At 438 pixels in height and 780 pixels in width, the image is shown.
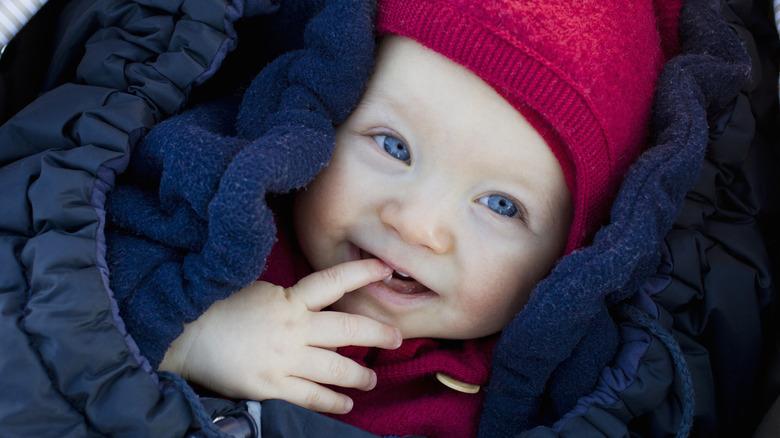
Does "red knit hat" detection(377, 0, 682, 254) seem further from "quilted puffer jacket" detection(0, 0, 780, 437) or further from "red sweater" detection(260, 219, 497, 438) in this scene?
Answer: "red sweater" detection(260, 219, 497, 438)

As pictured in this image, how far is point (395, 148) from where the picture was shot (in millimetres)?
1194

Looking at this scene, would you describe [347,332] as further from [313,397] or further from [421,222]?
[421,222]

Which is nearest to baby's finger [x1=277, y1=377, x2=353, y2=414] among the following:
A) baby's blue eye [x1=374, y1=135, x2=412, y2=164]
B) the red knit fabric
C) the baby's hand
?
the baby's hand

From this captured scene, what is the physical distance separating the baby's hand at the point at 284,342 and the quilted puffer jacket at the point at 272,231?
0.06 metres

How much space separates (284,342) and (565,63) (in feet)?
2.10

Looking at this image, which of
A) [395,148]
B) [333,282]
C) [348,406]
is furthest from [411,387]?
[395,148]

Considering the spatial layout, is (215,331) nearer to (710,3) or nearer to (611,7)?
(611,7)

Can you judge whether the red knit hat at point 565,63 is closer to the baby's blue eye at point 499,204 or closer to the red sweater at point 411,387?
the baby's blue eye at point 499,204

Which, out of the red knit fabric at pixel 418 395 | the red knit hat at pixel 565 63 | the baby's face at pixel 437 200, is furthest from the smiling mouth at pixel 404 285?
the red knit hat at pixel 565 63

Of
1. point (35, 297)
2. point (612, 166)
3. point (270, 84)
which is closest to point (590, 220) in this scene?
point (612, 166)

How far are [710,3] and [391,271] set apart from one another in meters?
0.89

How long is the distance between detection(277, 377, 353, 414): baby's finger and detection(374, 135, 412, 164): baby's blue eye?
0.41 m

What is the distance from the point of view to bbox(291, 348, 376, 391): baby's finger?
1118 millimetres

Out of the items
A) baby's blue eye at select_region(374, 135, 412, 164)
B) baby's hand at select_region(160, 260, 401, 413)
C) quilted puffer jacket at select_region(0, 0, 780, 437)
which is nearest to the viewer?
quilted puffer jacket at select_region(0, 0, 780, 437)
